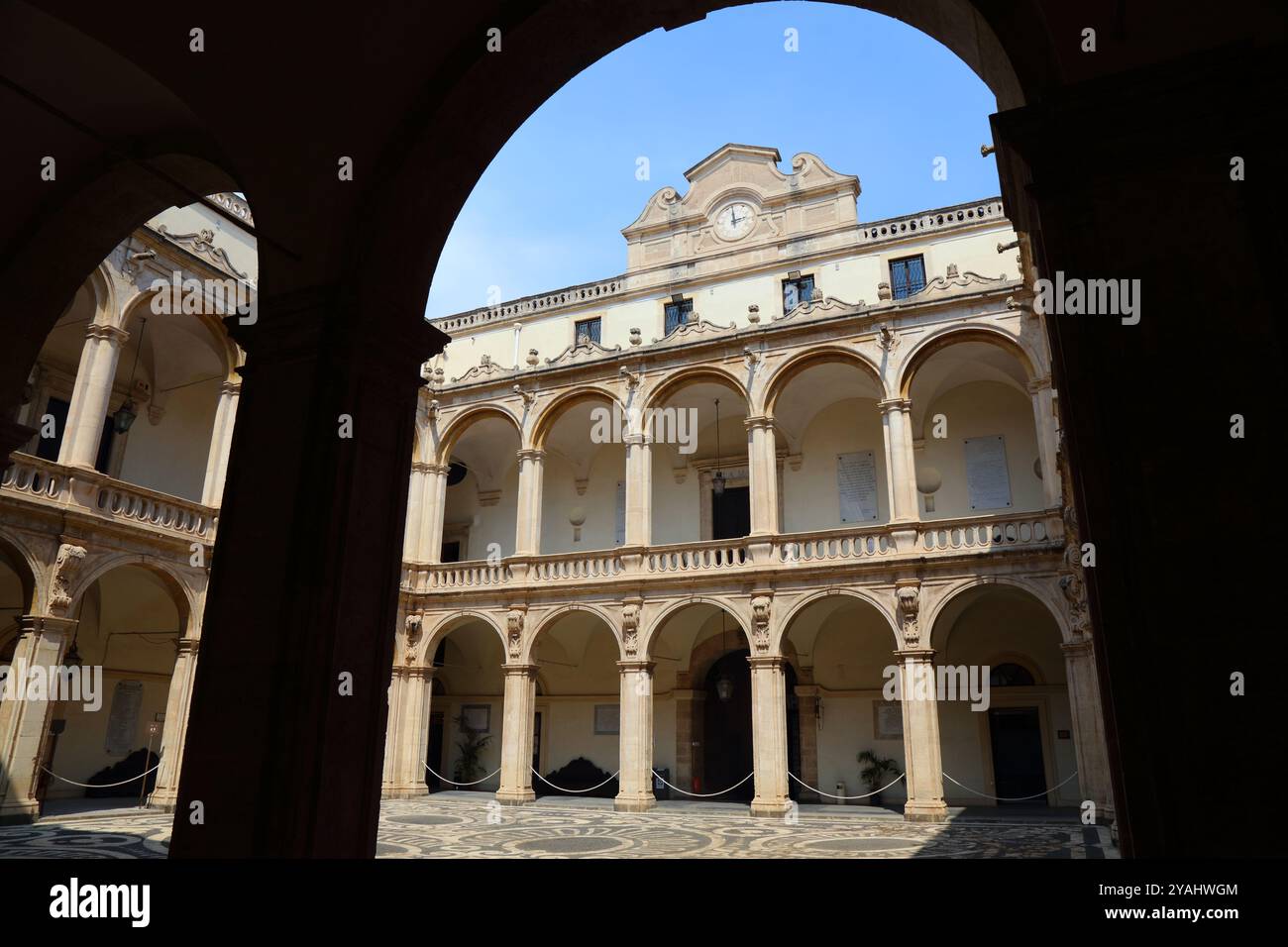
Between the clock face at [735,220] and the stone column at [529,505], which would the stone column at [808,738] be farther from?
the clock face at [735,220]

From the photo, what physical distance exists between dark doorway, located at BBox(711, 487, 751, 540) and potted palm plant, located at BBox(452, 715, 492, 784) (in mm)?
8282

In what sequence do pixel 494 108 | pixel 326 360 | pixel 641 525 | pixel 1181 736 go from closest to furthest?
pixel 1181 736 → pixel 326 360 → pixel 494 108 → pixel 641 525

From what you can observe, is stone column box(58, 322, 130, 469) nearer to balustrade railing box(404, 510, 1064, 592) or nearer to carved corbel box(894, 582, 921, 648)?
balustrade railing box(404, 510, 1064, 592)

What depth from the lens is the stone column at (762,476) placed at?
17.7 metres

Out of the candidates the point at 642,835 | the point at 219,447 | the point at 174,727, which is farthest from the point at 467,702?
the point at 642,835

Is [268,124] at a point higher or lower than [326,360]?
higher

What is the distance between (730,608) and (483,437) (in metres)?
8.98

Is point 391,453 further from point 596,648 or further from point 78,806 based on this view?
point 596,648

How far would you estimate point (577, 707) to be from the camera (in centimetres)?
2244

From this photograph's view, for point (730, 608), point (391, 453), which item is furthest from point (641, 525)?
point (391, 453)

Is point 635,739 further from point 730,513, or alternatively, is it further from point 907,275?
point 907,275

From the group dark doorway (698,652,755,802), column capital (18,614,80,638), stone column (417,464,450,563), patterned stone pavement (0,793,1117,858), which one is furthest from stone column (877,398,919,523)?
column capital (18,614,80,638)

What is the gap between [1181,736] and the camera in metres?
2.61
